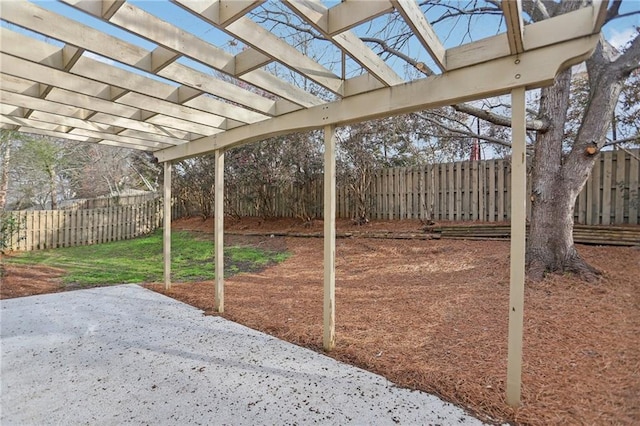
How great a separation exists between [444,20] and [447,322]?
3902 millimetres

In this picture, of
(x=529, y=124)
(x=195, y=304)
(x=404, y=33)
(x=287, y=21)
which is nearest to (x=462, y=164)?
(x=529, y=124)

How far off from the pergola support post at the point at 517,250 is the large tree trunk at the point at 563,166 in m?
2.53

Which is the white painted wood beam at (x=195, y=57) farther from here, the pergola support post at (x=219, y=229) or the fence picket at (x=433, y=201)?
the fence picket at (x=433, y=201)

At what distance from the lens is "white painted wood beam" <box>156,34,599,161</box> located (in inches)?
A: 67.0

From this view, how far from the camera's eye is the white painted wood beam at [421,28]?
154cm

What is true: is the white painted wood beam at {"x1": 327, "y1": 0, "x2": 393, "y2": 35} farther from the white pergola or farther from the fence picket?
the fence picket

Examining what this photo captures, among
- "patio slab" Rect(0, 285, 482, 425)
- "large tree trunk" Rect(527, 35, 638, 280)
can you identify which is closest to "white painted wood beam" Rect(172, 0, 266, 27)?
"patio slab" Rect(0, 285, 482, 425)

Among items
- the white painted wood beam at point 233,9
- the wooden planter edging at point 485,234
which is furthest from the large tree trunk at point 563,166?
the white painted wood beam at point 233,9

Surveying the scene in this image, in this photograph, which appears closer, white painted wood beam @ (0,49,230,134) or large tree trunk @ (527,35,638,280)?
white painted wood beam @ (0,49,230,134)

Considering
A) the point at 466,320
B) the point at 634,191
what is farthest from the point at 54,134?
the point at 634,191

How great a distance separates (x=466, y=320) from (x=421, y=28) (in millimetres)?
2630

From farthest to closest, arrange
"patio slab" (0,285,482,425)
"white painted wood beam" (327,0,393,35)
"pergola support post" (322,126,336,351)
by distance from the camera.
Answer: "pergola support post" (322,126,336,351) → "patio slab" (0,285,482,425) → "white painted wood beam" (327,0,393,35)

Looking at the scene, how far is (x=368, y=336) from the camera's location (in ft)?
9.60

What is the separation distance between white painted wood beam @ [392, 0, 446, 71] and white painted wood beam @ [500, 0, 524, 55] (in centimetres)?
37
